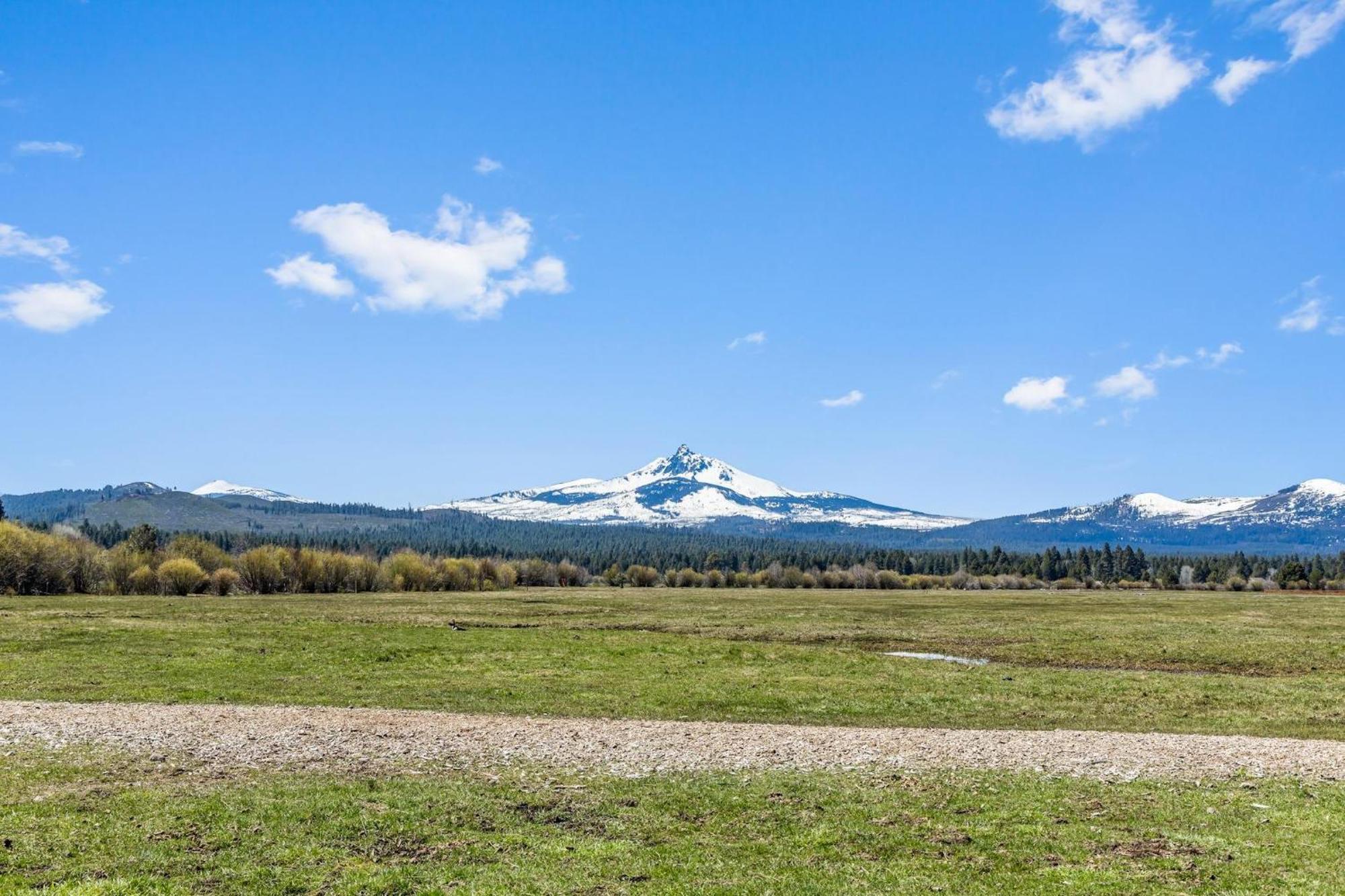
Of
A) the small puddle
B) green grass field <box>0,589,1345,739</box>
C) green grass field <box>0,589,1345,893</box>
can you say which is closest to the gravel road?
green grass field <box>0,589,1345,893</box>

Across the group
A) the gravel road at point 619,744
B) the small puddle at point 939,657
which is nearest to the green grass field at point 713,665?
the small puddle at point 939,657

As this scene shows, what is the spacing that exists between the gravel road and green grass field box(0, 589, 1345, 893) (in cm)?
→ 129

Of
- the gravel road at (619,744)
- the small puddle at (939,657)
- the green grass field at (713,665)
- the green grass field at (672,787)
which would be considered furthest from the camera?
the small puddle at (939,657)

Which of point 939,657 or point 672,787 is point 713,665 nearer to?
point 939,657

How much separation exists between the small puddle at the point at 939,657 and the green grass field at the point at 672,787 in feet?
5.08

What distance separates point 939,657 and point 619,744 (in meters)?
34.8

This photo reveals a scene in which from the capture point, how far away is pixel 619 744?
24.5 metres

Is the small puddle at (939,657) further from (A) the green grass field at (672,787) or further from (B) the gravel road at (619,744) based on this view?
(B) the gravel road at (619,744)

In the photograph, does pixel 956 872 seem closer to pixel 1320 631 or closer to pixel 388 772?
pixel 388 772

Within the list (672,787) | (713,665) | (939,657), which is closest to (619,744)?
(672,787)

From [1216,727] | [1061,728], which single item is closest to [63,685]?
[1061,728]

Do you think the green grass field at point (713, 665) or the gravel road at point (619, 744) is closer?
the gravel road at point (619, 744)

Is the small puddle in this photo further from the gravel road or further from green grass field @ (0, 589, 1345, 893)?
the gravel road

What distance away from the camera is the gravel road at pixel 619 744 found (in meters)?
22.2
